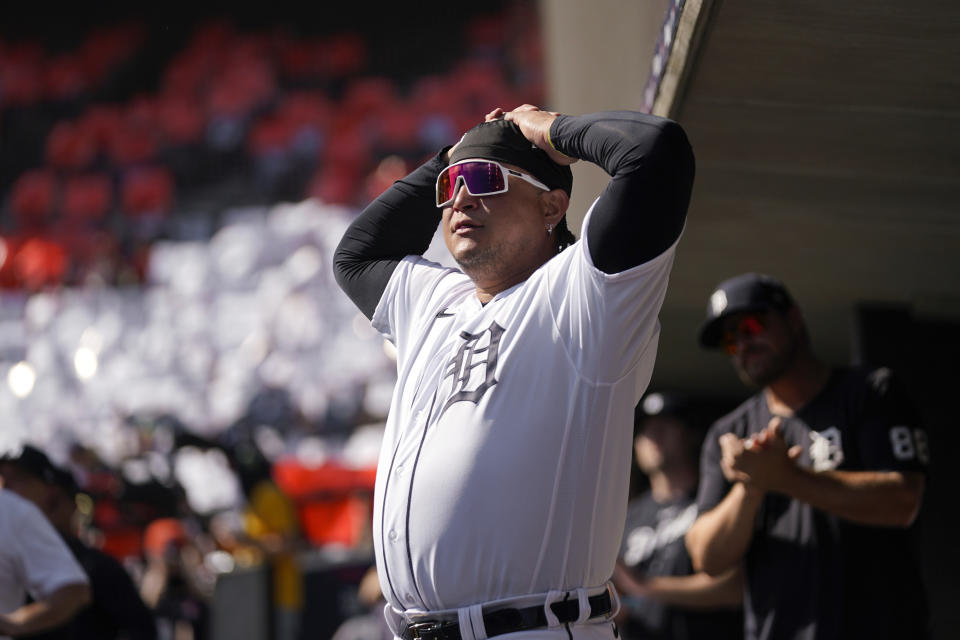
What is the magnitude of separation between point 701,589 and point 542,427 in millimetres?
1863

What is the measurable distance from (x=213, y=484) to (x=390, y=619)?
41.0 ft

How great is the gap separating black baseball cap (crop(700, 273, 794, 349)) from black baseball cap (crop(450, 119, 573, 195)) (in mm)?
883

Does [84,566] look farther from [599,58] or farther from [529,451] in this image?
[529,451]

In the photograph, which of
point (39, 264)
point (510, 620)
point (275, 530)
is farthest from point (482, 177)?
point (39, 264)

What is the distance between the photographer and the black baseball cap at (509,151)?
248 cm

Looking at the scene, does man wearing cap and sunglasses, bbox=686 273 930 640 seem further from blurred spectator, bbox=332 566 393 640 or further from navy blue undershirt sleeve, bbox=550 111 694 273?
blurred spectator, bbox=332 566 393 640

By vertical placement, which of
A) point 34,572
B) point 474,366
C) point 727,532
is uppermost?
point 474,366

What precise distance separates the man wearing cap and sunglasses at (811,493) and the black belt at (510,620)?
0.88m

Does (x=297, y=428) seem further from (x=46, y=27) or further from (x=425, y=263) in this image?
(x=425, y=263)

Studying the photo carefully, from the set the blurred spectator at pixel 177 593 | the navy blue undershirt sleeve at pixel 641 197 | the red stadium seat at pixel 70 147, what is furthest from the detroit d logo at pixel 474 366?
the red stadium seat at pixel 70 147

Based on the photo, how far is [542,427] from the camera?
214 cm

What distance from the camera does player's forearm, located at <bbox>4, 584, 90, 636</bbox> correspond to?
387 cm

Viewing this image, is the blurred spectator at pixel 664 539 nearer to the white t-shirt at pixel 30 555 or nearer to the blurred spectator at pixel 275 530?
the white t-shirt at pixel 30 555

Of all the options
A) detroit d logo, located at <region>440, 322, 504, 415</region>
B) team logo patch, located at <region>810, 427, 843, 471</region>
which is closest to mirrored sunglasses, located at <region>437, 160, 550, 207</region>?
detroit d logo, located at <region>440, 322, 504, 415</region>
